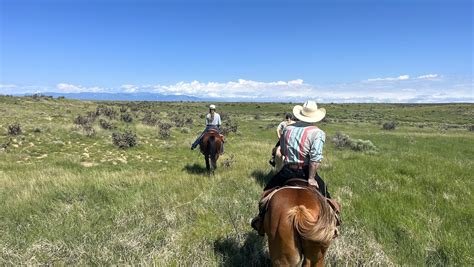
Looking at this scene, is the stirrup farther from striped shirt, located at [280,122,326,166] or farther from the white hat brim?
the white hat brim

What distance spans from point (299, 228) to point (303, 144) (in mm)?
1659

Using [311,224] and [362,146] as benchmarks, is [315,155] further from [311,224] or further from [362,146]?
[362,146]

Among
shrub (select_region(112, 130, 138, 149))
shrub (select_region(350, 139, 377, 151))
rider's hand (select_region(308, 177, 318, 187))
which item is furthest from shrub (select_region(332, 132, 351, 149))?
rider's hand (select_region(308, 177, 318, 187))

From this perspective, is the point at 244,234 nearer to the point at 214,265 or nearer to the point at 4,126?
the point at 214,265

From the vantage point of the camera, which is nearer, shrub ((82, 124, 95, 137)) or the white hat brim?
the white hat brim

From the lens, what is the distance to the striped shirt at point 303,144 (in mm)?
5023

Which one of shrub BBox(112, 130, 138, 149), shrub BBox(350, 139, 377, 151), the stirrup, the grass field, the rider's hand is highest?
the rider's hand

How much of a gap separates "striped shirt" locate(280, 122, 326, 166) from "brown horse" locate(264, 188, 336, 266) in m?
1.09

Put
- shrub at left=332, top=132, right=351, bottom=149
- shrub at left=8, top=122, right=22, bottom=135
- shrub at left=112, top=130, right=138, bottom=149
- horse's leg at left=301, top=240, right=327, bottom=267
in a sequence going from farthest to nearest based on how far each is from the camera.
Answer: shrub at left=332, top=132, right=351, bottom=149
shrub at left=8, top=122, right=22, bottom=135
shrub at left=112, top=130, right=138, bottom=149
horse's leg at left=301, top=240, right=327, bottom=267

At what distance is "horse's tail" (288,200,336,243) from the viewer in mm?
3660

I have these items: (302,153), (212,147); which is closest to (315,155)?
(302,153)

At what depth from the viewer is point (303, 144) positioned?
508 cm

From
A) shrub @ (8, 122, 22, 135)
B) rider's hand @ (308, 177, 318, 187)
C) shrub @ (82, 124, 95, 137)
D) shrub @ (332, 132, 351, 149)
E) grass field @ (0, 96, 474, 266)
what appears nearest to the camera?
rider's hand @ (308, 177, 318, 187)

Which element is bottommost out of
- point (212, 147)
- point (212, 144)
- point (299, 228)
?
point (212, 147)
